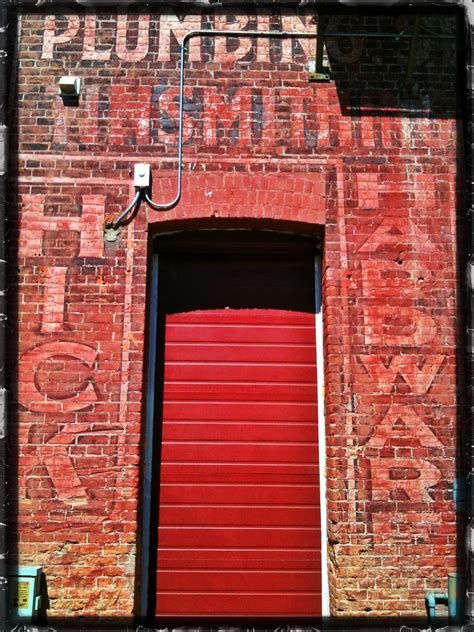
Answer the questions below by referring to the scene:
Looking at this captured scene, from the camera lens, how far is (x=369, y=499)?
5074mm

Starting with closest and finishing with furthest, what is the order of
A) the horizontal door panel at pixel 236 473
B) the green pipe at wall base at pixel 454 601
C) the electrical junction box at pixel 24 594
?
the electrical junction box at pixel 24 594 → the green pipe at wall base at pixel 454 601 → the horizontal door panel at pixel 236 473

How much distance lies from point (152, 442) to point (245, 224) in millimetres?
2003

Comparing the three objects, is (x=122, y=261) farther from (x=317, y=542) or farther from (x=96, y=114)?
(x=317, y=542)

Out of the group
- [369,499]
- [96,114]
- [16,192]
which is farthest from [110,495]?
[96,114]

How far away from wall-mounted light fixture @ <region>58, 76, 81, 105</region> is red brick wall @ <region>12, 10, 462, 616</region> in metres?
0.08

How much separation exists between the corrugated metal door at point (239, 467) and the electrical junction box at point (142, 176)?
1133 millimetres

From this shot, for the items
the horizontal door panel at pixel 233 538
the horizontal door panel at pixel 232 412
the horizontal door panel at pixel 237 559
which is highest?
the horizontal door panel at pixel 232 412

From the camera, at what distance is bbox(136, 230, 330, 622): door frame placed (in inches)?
207

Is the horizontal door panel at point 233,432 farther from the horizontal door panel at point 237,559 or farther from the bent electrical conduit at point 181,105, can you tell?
the bent electrical conduit at point 181,105

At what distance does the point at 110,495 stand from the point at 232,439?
3.62ft

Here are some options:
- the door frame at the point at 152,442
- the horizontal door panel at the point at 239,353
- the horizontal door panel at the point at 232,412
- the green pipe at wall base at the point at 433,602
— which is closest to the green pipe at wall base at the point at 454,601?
the green pipe at wall base at the point at 433,602

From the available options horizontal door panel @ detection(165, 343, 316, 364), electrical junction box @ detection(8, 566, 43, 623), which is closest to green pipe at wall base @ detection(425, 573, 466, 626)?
horizontal door panel @ detection(165, 343, 316, 364)

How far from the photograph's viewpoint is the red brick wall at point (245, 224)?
198 inches

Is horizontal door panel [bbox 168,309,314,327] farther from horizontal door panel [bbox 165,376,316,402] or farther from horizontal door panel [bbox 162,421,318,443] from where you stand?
horizontal door panel [bbox 162,421,318,443]
